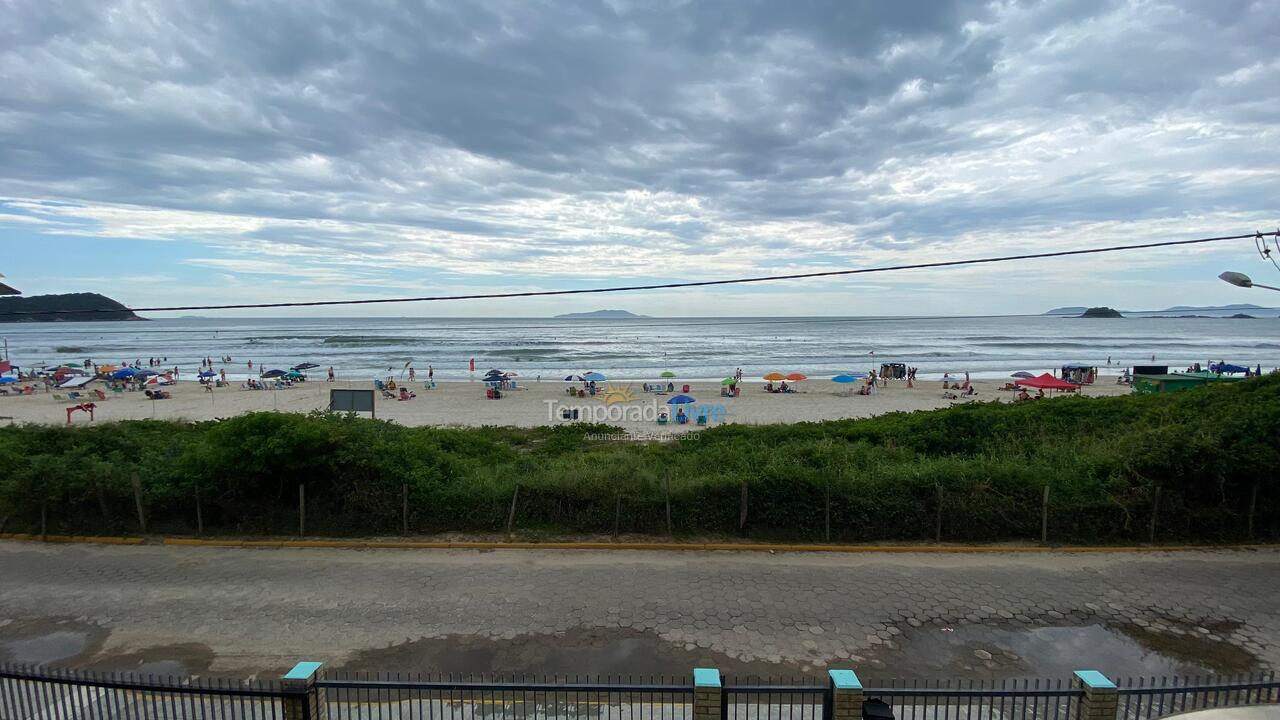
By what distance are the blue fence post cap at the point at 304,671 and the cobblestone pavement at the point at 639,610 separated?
6.72ft

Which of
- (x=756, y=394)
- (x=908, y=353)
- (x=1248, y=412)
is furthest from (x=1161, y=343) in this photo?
(x=1248, y=412)

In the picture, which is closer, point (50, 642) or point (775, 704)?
point (775, 704)

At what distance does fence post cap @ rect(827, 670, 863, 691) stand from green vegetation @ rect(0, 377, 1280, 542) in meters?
5.95

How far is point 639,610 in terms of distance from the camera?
26.7 ft

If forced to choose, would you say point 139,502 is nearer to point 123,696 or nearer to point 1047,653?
point 123,696

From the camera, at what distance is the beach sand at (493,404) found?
93.2ft

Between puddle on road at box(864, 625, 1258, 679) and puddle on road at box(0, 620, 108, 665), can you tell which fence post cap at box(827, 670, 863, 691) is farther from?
puddle on road at box(0, 620, 108, 665)

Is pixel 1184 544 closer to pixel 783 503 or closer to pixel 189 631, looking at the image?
pixel 783 503

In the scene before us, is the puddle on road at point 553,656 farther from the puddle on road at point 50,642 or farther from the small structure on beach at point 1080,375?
the small structure on beach at point 1080,375

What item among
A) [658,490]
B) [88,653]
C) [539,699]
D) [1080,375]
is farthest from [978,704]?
[1080,375]

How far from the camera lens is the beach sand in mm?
28422

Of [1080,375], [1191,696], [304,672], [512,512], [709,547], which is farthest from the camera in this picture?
[1080,375]

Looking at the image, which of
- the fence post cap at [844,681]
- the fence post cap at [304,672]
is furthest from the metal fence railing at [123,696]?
the fence post cap at [844,681]

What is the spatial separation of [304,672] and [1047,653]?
7.51 m
